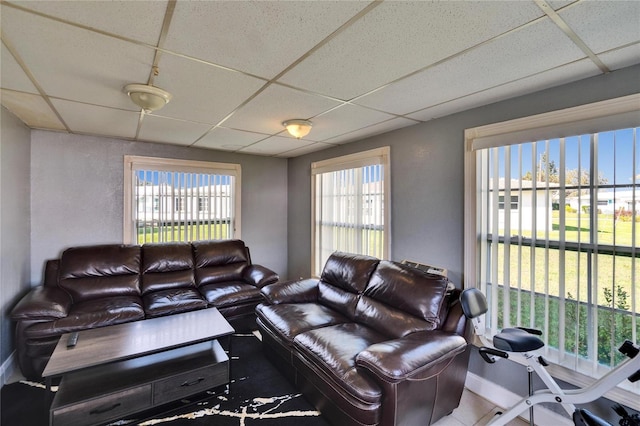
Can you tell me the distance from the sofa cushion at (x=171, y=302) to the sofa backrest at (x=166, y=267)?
13 centimetres

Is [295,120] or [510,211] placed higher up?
[295,120]

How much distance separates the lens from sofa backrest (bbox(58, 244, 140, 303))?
3117mm

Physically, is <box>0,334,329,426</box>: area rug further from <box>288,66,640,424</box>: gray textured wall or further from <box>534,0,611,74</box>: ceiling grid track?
<box>534,0,611,74</box>: ceiling grid track

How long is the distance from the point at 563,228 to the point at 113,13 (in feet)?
9.58

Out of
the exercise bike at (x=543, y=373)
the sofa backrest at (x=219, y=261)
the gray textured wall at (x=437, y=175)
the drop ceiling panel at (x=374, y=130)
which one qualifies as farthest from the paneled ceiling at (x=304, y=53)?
the sofa backrest at (x=219, y=261)

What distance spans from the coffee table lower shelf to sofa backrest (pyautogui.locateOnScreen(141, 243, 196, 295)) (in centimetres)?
131

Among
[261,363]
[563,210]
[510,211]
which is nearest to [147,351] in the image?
[261,363]

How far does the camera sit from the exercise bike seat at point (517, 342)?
5.46ft

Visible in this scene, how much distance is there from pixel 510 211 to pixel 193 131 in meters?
3.33

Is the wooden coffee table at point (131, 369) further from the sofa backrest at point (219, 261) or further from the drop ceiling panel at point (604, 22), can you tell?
the drop ceiling panel at point (604, 22)

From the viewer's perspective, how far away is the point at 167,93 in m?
2.15

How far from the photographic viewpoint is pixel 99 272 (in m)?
3.31

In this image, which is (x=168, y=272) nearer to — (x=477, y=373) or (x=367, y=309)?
(x=367, y=309)

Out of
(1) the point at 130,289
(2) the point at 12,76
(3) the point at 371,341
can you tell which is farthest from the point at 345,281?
(2) the point at 12,76
